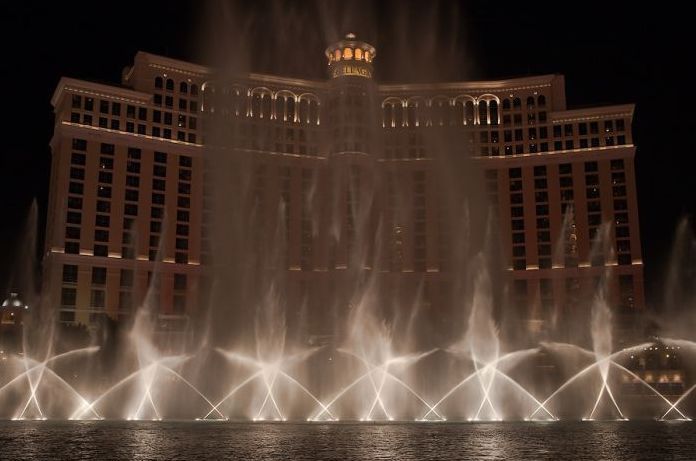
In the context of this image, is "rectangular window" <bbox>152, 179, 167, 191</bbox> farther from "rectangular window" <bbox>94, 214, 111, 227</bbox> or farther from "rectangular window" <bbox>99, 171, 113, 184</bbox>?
"rectangular window" <bbox>94, 214, 111, 227</bbox>

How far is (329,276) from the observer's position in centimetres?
10362

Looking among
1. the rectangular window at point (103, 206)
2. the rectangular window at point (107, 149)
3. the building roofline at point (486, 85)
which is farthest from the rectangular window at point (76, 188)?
the building roofline at point (486, 85)

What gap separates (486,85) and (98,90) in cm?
5298

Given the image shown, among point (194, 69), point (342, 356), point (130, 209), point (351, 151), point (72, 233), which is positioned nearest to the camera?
point (342, 356)

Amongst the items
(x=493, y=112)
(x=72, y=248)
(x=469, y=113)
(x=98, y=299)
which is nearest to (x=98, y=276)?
(x=98, y=299)

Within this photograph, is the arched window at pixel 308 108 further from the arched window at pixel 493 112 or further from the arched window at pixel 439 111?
the arched window at pixel 493 112

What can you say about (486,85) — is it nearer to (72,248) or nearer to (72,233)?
(72,233)

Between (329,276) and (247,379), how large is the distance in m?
48.7

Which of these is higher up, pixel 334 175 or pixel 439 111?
pixel 439 111

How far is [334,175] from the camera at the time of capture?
106 meters

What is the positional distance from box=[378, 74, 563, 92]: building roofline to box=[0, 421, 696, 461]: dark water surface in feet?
241

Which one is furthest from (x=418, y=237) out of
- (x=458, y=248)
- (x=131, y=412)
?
(x=131, y=412)

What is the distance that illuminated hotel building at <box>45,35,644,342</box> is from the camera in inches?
3770

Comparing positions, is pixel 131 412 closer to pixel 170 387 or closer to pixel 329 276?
pixel 170 387
